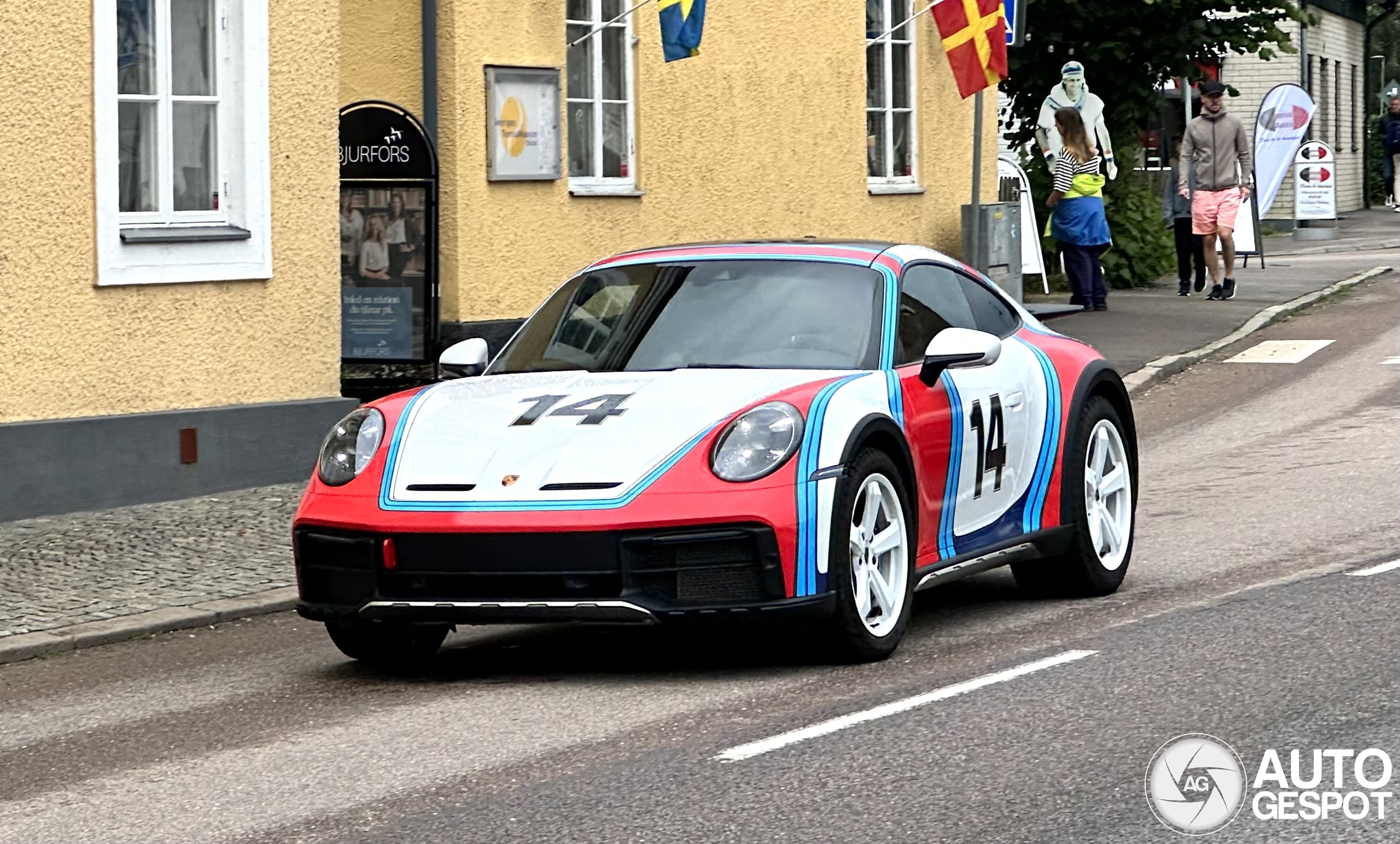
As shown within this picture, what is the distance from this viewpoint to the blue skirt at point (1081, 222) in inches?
889

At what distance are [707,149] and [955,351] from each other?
10064 mm

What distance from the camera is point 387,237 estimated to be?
1475cm

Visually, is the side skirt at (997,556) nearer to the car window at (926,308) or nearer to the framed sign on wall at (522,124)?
the car window at (926,308)

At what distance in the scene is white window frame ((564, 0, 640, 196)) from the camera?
54.1 feet

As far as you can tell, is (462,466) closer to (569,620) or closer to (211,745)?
(569,620)

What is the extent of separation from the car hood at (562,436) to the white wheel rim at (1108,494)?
65.3 inches

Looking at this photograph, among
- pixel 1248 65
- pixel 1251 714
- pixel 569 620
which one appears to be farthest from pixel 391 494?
pixel 1248 65

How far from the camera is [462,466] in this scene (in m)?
7.32

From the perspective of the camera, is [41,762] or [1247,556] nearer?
[41,762]

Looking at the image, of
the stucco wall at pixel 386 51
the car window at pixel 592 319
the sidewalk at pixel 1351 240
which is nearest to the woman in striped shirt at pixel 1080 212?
the sidewalk at pixel 1351 240

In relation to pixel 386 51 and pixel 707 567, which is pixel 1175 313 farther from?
pixel 707 567

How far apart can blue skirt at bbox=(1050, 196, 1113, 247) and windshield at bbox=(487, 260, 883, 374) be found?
1450 cm

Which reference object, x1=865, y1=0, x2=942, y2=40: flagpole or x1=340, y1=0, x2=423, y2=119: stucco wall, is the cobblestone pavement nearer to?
x1=340, y1=0, x2=423, y2=119: stucco wall

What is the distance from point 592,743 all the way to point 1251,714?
1778mm
